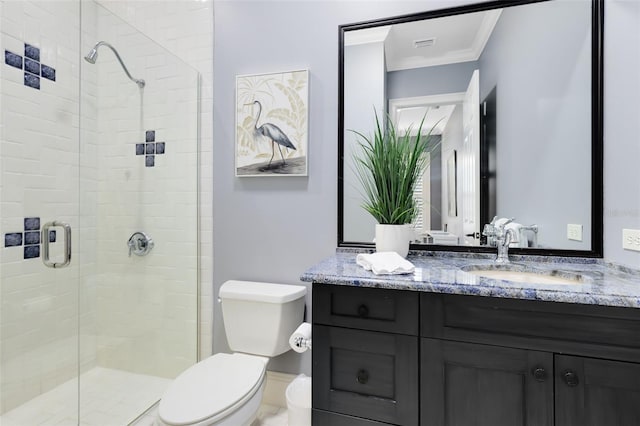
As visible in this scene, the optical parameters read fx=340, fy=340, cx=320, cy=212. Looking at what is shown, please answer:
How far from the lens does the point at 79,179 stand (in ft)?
5.98

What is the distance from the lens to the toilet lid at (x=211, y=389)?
1.19m

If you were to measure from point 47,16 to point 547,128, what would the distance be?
102 inches

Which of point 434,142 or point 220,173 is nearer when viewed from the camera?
point 434,142

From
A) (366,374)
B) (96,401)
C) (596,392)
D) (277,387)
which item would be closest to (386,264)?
(366,374)

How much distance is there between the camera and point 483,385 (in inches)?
42.3

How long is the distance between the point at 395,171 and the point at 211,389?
3.90 feet

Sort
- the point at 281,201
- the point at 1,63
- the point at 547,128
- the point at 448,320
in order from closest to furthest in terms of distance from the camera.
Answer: the point at 448,320, the point at 547,128, the point at 1,63, the point at 281,201

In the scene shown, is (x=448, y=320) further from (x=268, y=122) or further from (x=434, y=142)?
(x=268, y=122)

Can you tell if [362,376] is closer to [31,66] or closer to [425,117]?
[425,117]

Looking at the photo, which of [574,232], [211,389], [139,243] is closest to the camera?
[211,389]

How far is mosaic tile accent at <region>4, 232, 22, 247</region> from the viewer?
63.9 inches

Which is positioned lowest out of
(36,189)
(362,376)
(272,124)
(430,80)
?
(362,376)

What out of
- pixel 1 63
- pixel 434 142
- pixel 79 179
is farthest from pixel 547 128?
pixel 1 63

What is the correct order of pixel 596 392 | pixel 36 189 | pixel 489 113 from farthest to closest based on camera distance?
pixel 36 189, pixel 489 113, pixel 596 392
